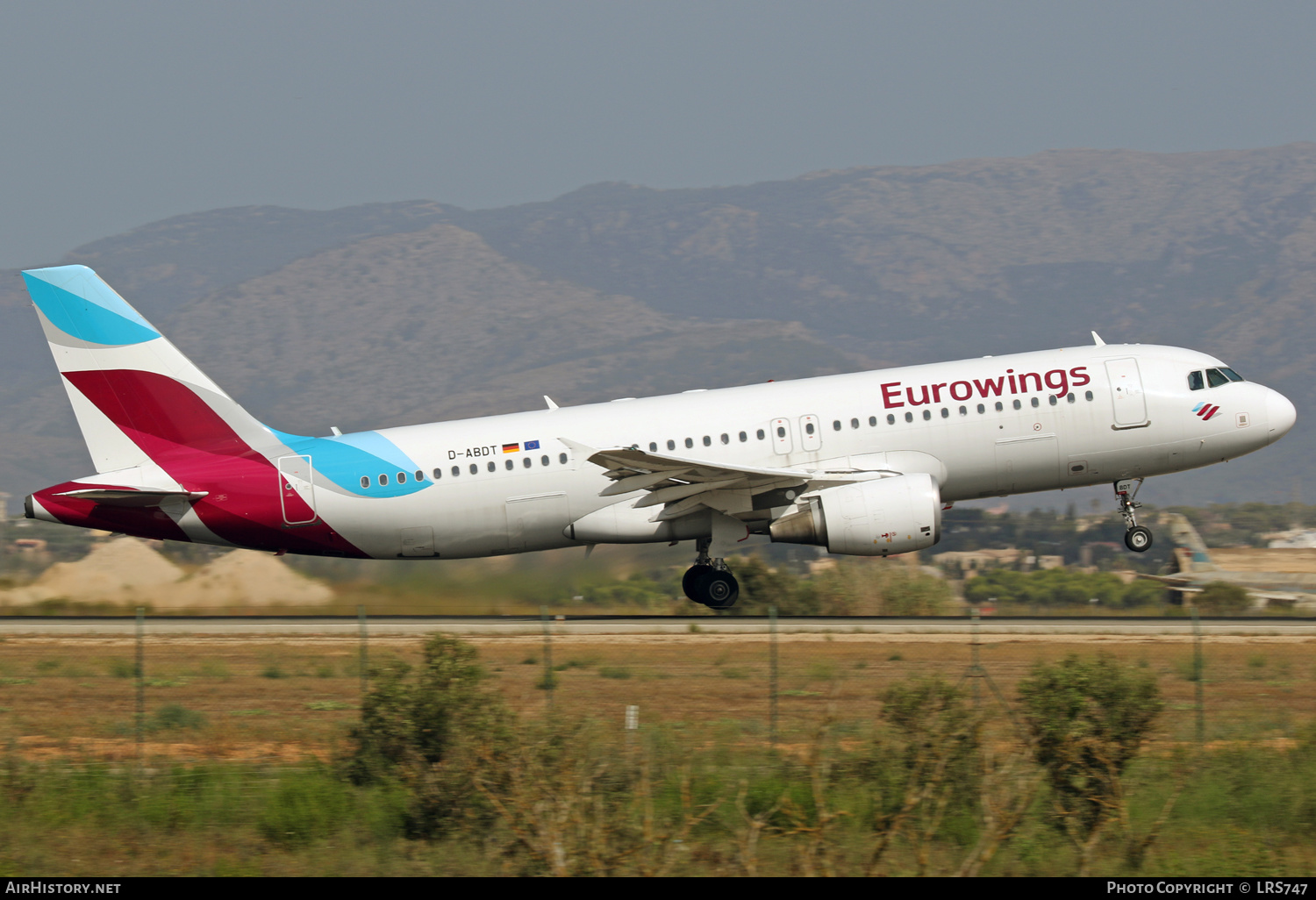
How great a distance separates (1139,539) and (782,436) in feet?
24.3

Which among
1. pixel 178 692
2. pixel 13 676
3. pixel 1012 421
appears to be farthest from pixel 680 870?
pixel 1012 421

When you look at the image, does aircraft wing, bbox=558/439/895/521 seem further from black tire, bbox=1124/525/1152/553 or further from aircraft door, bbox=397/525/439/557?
black tire, bbox=1124/525/1152/553

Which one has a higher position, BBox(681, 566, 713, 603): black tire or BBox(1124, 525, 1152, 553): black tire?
BBox(1124, 525, 1152, 553): black tire

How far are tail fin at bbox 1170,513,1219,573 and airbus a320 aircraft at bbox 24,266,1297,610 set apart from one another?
1775cm

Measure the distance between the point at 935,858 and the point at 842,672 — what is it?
8.16m

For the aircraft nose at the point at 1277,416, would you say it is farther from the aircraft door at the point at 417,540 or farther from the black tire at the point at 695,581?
the aircraft door at the point at 417,540

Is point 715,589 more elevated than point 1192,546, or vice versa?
point 1192,546

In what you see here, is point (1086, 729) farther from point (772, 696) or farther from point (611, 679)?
point (611, 679)

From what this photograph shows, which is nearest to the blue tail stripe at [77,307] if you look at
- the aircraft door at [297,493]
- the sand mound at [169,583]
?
the aircraft door at [297,493]

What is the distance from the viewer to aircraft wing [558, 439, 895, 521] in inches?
1018

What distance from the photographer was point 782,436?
2756 cm

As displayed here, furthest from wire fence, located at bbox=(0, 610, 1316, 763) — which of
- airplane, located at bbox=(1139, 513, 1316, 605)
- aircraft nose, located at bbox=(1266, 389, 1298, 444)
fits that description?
airplane, located at bbox=(1139, 513, 1316, 605)

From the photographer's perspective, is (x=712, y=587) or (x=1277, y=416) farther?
(x=712, y=587)

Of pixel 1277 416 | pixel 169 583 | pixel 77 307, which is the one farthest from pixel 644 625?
pixel 1277 416
